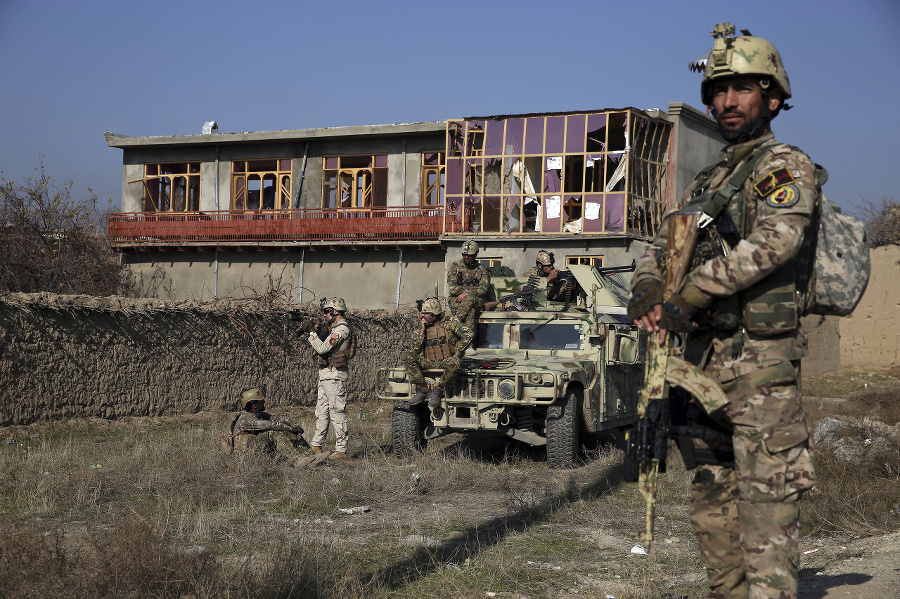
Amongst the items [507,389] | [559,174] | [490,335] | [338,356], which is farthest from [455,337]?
[559,174]

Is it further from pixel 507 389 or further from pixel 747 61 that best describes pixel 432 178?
pixel 747 61

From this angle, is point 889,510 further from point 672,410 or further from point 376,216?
point 376,216

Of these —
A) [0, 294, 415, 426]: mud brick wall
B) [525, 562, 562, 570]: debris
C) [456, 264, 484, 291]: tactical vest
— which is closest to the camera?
[525, 562, 562, 570]: debris

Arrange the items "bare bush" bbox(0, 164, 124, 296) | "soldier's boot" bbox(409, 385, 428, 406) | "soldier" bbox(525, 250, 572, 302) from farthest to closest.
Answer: "bare bush" bbox(0, 164, 124, 296) < "soldier" bbox(525, 250, 572, 302) < "soldier's boot" bbox(409, 385, 428, 406)

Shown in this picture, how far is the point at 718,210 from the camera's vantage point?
3.04 meters

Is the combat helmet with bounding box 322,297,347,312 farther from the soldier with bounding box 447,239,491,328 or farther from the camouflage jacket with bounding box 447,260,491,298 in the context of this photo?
the camouflage jacket with bounding box 447,260,491,298

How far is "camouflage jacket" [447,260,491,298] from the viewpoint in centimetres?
1031

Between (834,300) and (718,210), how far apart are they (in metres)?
0.49

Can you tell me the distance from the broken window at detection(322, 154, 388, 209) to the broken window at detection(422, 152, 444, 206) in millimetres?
1197

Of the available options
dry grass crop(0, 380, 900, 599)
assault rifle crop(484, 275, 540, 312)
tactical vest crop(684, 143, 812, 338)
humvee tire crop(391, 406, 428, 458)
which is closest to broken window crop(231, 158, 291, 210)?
assault rifle crop(484, 275, 540, 312)

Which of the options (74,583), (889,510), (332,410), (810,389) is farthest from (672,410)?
(810,389)

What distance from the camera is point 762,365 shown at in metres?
2.95

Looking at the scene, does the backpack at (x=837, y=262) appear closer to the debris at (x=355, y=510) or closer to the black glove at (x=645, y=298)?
the black glove at (x=645, y=298)

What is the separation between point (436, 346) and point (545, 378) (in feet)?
3.90
